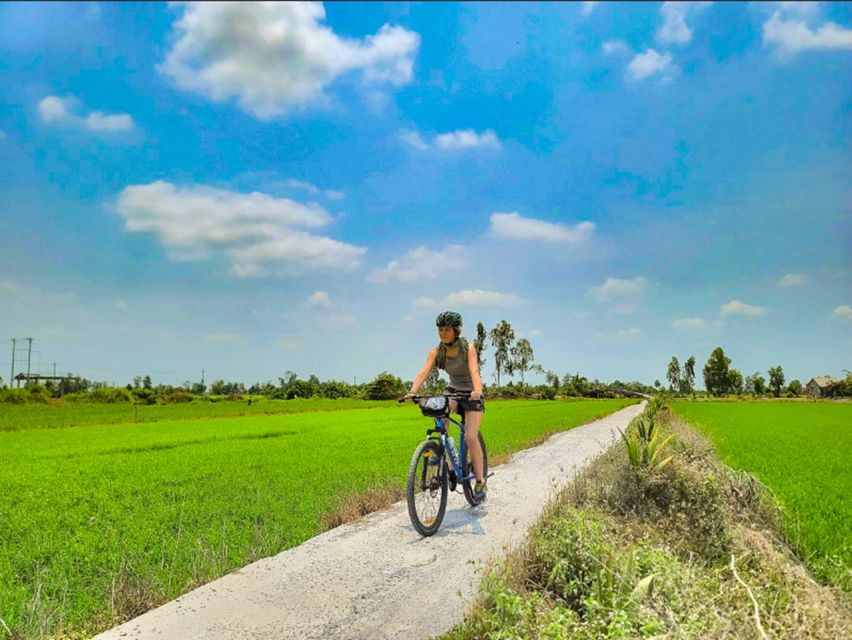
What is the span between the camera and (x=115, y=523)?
23.9 ft

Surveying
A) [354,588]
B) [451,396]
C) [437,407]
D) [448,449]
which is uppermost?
[451,396]

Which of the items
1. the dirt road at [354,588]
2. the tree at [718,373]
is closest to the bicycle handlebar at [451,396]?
the dirt road at [354,588]

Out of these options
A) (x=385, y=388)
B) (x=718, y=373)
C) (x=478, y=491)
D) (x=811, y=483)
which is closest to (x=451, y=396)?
(x=478, y=491)

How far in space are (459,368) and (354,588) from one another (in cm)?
249

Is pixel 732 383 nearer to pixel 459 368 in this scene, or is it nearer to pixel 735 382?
pixel 735 382

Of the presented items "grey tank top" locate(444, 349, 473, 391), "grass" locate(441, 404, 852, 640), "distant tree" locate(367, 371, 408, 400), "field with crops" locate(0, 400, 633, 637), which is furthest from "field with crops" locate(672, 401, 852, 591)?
Result: "distant tree" locate(367, 371, 408, 400)

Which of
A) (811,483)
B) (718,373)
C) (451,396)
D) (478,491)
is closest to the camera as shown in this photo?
(451,396)

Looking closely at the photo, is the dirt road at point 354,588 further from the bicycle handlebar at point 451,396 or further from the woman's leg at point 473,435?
the bicycle handlebar at point 451,396

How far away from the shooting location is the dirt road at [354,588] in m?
3.61

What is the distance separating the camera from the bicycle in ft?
17.3

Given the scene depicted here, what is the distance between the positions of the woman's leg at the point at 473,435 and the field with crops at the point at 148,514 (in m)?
1.77

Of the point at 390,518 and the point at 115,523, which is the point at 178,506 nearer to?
the point at 115,523

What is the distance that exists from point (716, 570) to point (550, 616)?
→ 4.44ft

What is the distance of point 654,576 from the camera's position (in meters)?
3.34
